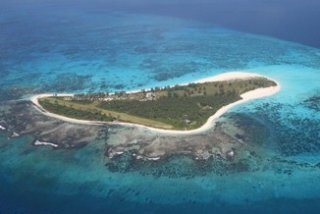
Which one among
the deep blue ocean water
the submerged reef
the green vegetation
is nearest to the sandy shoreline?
the green vegetation

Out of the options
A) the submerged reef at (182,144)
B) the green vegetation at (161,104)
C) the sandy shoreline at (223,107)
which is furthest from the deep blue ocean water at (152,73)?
the green vegetation at (161,104)

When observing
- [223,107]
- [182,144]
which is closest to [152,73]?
[223,107]

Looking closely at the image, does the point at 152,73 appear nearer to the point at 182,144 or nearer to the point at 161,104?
the point at 161,104

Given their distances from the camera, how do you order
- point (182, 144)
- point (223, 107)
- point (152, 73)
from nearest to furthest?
point (182, 144) < point (223, 107) < point (152, 73)

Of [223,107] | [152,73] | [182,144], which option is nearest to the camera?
[182,144]

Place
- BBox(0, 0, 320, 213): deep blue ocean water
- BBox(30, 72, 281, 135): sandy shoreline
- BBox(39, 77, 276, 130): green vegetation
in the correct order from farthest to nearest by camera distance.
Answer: BBox(39, 77, 276, 130): green vegetation < BBox(30, 72, 281, 135): sandy shoreline < BBox(0, 0, 320, 213): deep blue ocean water

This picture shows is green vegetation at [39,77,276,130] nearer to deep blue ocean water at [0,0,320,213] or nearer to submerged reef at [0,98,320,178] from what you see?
submerged reef at [0,98,320,178]

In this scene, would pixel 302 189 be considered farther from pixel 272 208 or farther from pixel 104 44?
pixel 104 44
